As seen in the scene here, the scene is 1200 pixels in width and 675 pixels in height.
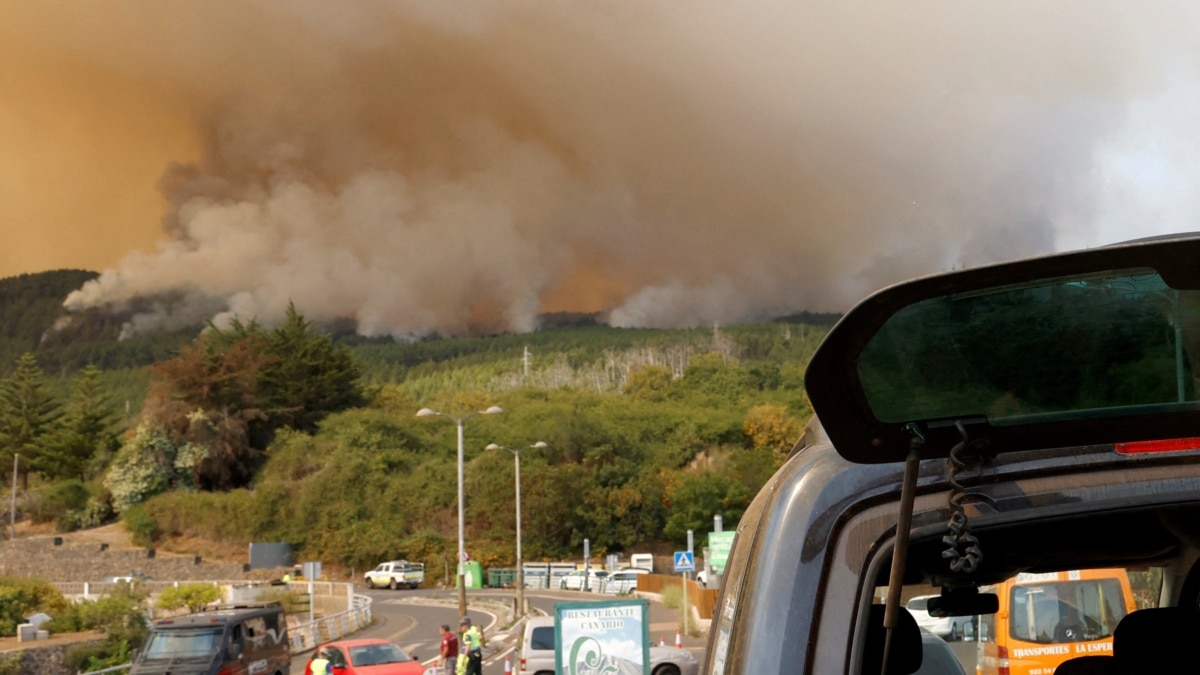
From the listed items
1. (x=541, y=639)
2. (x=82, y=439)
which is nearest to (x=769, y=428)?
(x=82, y=439)

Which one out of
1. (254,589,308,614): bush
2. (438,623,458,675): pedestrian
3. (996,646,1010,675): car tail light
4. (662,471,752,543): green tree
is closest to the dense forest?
(662,471,752,543): green tree

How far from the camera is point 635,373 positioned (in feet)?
435

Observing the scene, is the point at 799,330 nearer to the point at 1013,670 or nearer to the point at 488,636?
the point at 488,636

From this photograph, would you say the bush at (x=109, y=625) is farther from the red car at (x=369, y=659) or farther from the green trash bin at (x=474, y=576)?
the green trash bin at (x=474, y=576)

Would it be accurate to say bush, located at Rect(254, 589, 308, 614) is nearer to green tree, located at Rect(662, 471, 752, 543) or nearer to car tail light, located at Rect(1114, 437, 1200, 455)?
green tree, located at Rect(662, 471, 752, 543)

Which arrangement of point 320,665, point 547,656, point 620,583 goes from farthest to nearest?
point 620,583, point 547,656, point 320,665

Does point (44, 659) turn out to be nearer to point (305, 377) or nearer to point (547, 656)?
point (547, 656)

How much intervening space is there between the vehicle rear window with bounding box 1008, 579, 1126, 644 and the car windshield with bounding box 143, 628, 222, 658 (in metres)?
19.1

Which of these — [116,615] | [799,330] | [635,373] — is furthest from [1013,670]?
[799,330]

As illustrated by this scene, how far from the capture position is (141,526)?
8300 cm

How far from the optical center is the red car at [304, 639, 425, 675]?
2164cm

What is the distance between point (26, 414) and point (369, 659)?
322 ft

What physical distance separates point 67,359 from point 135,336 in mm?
9929

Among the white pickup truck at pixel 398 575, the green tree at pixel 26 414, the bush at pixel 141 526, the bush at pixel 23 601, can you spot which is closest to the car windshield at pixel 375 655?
the bush at pixel 23 601
